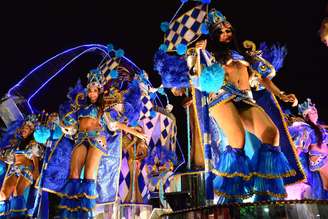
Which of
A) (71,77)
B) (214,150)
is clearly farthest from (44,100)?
(214,150)

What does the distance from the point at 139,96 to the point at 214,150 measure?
1839 mm

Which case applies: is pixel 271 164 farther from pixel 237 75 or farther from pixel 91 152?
pixel 91 152

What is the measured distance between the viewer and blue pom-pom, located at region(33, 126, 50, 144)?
5.23 m

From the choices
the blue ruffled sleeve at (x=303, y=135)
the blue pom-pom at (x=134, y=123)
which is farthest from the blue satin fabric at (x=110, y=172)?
the blue ruffled sleeve at (x=303, y=135)

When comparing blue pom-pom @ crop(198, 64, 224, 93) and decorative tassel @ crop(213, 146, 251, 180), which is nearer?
decorative tassel @ crop(213, 146, 251, 180)

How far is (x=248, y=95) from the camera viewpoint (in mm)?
3238

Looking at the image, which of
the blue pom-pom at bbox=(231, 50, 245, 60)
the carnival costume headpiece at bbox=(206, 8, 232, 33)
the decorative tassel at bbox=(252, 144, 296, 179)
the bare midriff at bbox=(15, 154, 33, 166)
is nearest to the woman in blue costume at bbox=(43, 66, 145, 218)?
the bare midriff at bbox=(15, 154, 33, 166)

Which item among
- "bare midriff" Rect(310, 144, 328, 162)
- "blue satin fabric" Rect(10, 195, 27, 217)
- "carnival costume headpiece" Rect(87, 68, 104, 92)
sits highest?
"carnival costume headpiece" Rect(87, 68, 104, 92)

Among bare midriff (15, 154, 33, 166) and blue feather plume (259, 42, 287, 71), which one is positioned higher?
blue feather plume (259, 42, 287, 71)

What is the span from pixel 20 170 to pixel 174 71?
332 cm

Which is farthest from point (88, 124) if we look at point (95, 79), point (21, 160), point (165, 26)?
point (21, 160)

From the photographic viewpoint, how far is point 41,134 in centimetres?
523

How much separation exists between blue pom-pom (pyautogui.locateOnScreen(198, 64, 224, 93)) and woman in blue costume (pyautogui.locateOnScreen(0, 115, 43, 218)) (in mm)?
3517

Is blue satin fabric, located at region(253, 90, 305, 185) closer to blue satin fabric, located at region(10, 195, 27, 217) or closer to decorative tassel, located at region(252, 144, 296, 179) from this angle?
decorative tassel, located at region(252, 144, 296, 179)
